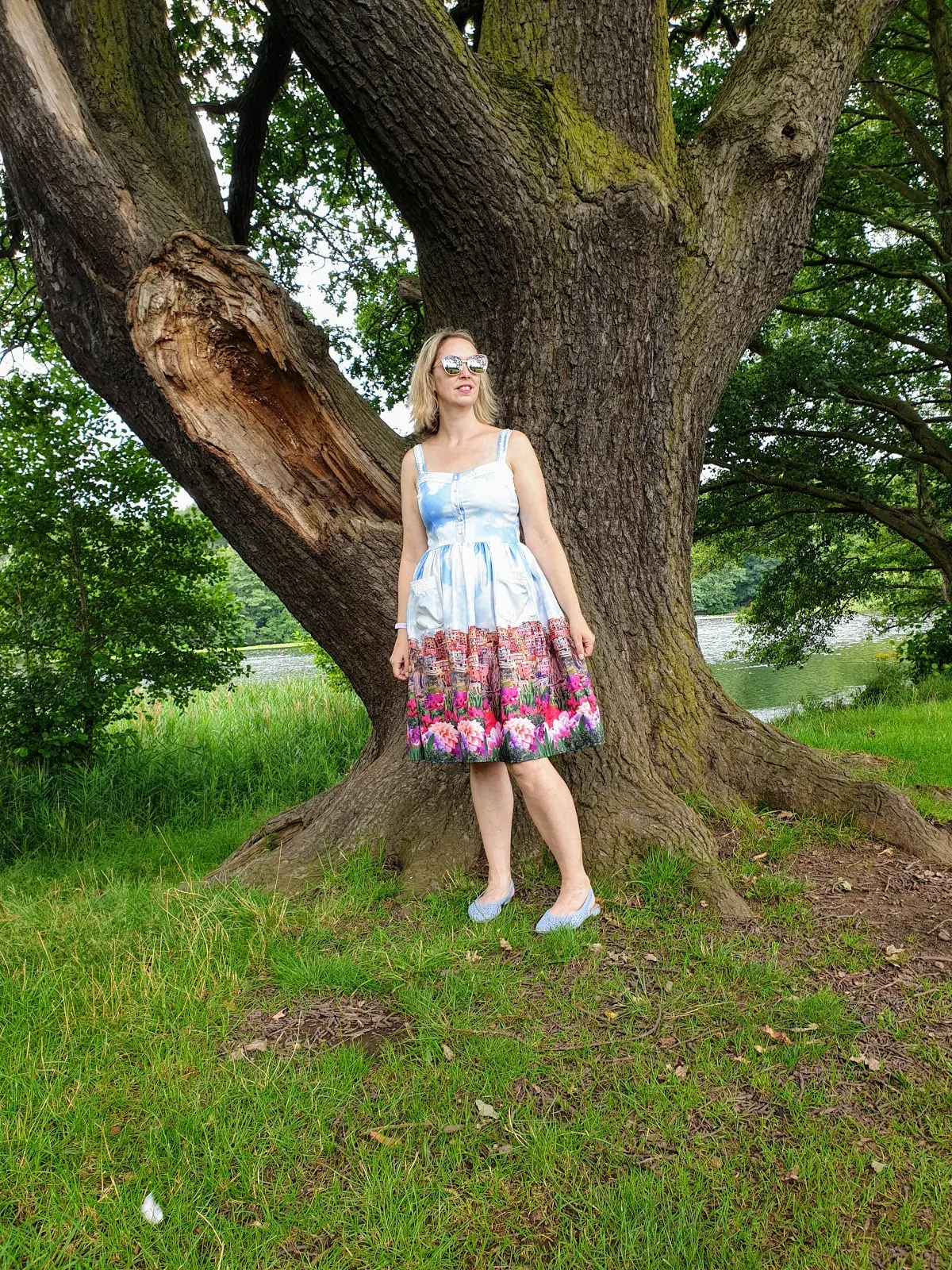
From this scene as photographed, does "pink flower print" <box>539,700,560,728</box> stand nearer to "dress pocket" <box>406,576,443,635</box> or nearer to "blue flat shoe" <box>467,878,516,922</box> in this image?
"dress pocket" <box>406,576,443,635</box>

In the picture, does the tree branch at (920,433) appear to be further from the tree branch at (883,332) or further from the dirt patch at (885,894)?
the dirt patch at (885,894)

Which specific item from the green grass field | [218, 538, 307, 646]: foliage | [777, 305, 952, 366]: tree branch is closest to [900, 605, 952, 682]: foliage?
[777, 305, 952, 366]: tree branch

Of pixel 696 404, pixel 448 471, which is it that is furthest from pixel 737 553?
pixel 448 471

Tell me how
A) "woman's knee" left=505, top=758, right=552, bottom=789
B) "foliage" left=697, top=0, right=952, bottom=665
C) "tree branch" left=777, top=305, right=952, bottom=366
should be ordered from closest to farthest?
1. "woman's knee" left=505, top=758, right=552, bottom=789
2. "foliage" left=697, top=0, right=952, bottom=665
3. "tree branch" left=777, top=305, right=952, bottom=366

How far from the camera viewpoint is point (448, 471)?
2961 millimetres

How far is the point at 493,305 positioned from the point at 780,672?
17074mm

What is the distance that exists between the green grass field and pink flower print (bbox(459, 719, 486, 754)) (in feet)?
2.08

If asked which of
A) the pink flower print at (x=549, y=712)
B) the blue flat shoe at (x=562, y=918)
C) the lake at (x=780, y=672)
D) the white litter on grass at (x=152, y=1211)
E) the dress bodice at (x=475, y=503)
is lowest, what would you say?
the lake at (x=780, y=672)

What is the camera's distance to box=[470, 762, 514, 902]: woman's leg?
9.75ft

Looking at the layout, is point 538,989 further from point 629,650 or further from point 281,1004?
point 629,650

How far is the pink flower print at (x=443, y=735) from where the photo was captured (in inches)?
111

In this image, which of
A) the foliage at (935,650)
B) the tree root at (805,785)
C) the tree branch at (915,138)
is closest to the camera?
the tree root at (805,785)

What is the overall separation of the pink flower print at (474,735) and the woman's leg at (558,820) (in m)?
0.16

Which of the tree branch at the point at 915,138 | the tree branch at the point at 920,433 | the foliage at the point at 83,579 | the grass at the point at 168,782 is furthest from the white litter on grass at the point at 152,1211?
the tree branch at the point at 915,138
